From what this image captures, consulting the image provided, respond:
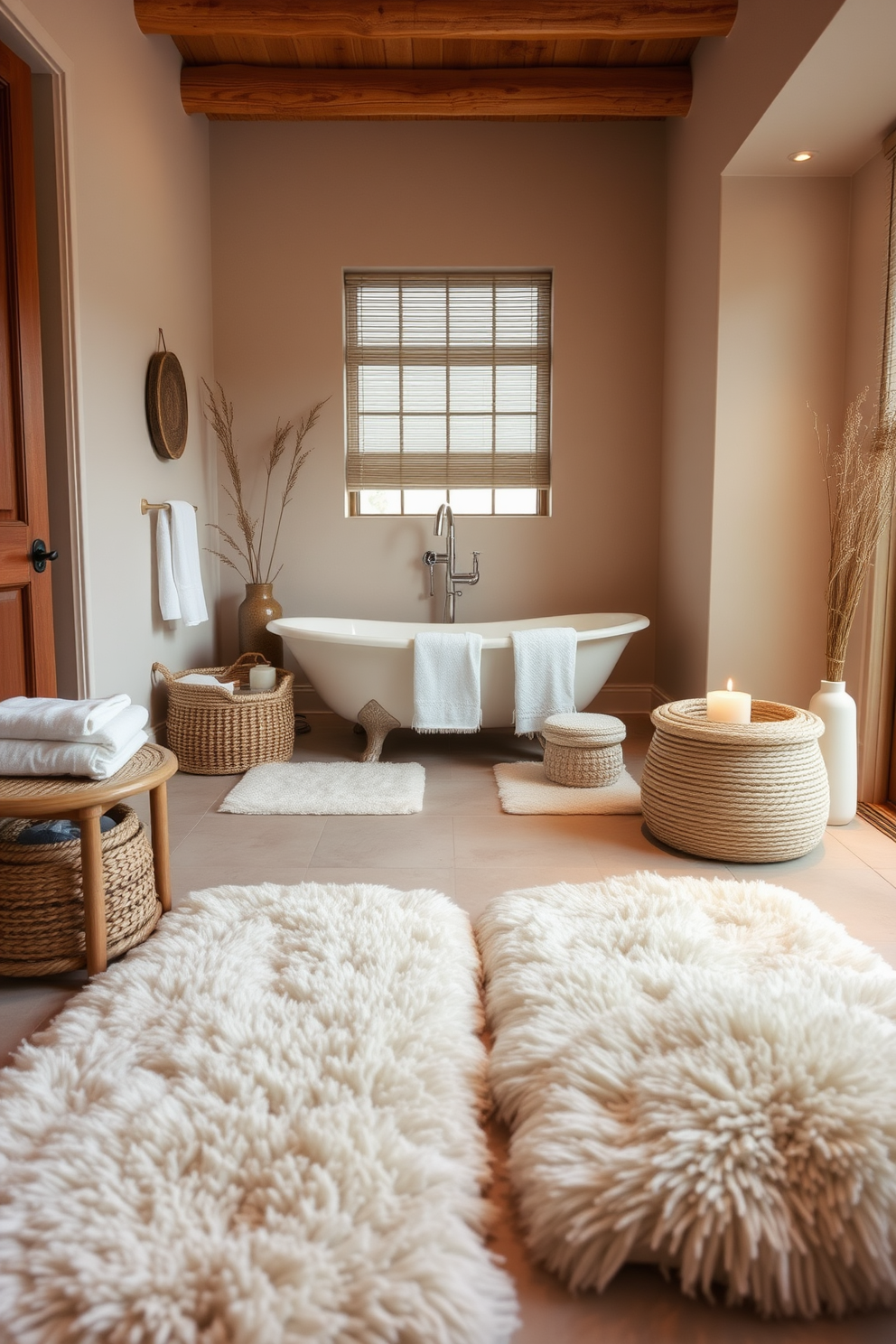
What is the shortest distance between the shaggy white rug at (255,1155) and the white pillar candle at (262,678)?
1.98m

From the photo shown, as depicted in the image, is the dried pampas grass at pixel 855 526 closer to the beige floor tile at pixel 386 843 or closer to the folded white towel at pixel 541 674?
the folded white towel at pixel 541 674

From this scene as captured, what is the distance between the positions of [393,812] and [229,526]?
2.21m

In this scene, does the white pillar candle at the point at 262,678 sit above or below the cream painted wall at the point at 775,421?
below

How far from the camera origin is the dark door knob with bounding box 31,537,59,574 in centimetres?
278

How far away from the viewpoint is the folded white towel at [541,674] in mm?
3719

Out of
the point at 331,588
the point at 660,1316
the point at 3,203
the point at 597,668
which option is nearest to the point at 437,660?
the point at 597,668

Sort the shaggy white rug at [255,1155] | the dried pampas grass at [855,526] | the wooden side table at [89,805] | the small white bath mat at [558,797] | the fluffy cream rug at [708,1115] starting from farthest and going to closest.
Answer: the small white bath mat at [558,797] → the dried pampas grass at [855,526] → the wooden side table at [89,805] → the fluffy cream rug at [708,1115] → the shaggy white rug at [255,1155]

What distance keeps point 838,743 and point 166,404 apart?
2.88m

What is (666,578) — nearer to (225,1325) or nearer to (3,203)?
(3,203)

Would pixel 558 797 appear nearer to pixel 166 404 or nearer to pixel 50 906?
pixel 50 906

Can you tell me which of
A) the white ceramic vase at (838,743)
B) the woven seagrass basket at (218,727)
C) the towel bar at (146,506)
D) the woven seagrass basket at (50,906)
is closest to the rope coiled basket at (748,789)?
the white ceramic vase at (838,743)

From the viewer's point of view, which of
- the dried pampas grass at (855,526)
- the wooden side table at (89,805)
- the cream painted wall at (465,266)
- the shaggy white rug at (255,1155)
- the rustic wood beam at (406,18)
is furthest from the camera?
the cream painted wall at (465,266)

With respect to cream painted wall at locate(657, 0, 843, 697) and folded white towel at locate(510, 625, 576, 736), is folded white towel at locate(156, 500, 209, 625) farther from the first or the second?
cream painted wall at locate(657, 0, 843, 697)

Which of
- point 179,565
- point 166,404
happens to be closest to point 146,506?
point 179,565
